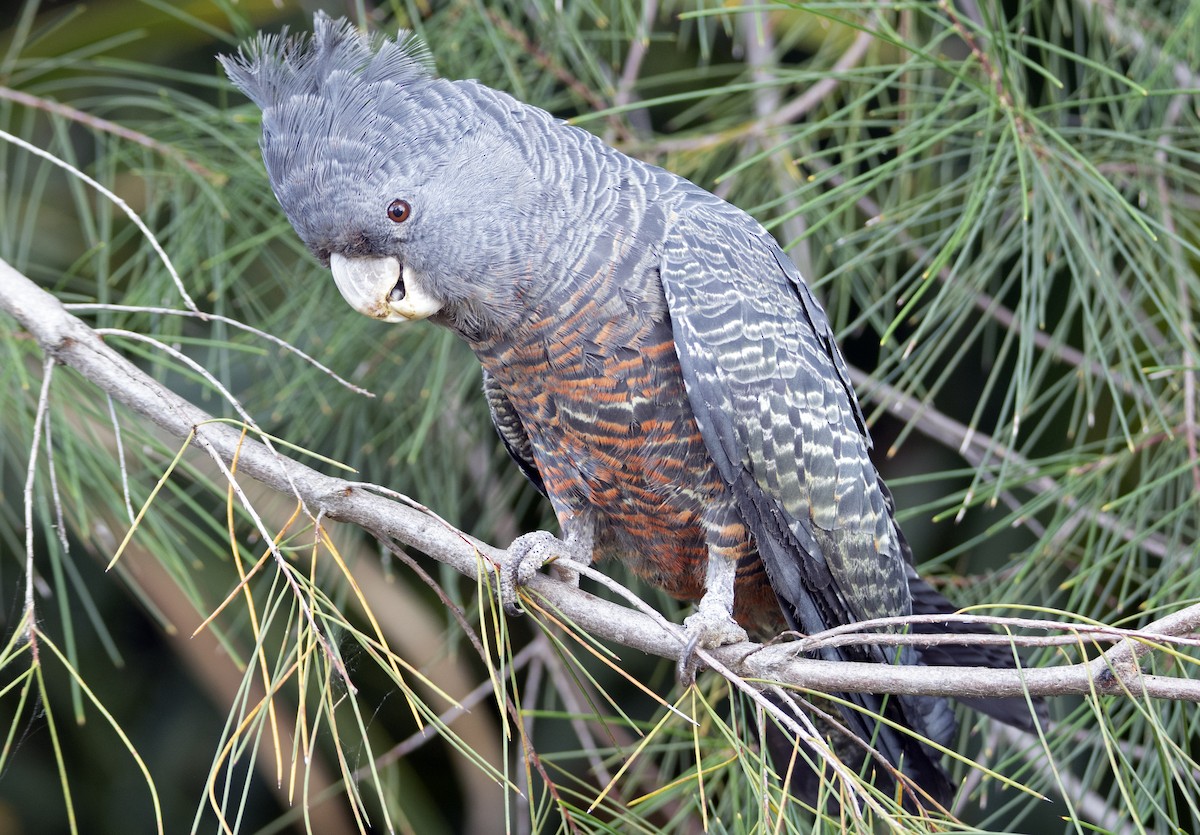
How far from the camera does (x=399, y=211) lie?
73.7 inches

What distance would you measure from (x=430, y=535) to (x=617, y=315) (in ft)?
1.87

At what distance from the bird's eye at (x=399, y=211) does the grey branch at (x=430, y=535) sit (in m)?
0.47

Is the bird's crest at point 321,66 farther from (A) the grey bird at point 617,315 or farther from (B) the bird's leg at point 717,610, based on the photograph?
(B) the bird's leg at point 717,610

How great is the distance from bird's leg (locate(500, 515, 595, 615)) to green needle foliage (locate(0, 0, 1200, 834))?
0.09 m

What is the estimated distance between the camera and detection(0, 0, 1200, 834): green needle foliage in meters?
2.10

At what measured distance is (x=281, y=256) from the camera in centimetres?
310

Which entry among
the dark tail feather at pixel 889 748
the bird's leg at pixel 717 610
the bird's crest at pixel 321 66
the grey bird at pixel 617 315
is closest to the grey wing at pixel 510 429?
the grey bird at pixel 617 315

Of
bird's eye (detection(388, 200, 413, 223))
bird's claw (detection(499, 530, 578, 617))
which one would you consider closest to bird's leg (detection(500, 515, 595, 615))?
bird's claw (detection(499, 530, 578, 617))

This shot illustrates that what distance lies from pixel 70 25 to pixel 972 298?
2.54 m

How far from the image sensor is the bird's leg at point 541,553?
194 centimetres

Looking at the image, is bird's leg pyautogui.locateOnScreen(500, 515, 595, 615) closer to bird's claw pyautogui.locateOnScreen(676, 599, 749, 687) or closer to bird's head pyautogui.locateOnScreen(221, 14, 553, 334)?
bird's claw pyautogui.locateOnScreen(676, 599, 749, 687)

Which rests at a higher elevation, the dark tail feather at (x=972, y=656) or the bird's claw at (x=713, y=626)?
the bird's claw at (x=713, y=626)

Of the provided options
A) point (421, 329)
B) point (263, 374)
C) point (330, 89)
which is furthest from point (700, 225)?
point (263, 374)

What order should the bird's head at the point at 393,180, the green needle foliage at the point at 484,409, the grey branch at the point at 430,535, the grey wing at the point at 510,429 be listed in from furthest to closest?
1. the grey wing at the point at 510,429
2. the green needle foliage at the point at 484,409
3. the bird's head at the point at 393,180
4. the grey branch at the point at 430,535
